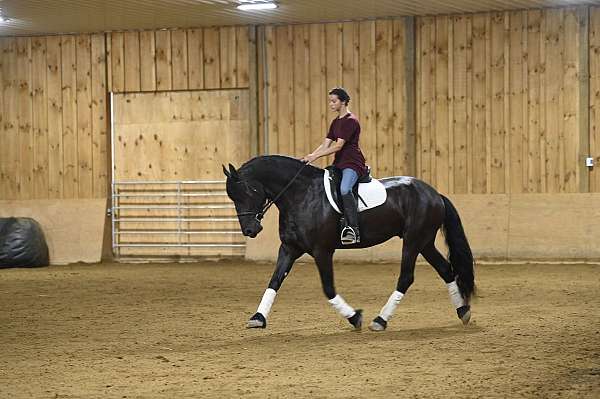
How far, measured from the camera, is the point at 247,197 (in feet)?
28.5

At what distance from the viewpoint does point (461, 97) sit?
54.8 feet

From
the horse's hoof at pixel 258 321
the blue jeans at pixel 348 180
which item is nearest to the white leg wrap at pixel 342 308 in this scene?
the horse's hoof at pixel 258 321

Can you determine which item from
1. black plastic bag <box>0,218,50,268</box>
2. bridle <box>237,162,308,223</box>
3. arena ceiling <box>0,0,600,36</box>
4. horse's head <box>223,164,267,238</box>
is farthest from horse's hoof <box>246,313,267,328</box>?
black plastic bag <box>0,218,50,268</box>

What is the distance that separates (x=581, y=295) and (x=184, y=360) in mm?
5937

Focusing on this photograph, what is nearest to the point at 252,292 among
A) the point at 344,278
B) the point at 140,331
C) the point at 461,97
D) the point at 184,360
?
the point at 344,278

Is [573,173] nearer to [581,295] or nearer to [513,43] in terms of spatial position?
[513,43]

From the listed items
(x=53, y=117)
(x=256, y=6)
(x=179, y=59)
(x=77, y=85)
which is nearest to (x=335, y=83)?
(x=256, y=6)

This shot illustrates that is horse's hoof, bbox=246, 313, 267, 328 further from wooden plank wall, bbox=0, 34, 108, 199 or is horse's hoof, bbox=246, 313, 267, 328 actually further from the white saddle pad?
wooden plank wall, bbox=0, 34, 108, 199

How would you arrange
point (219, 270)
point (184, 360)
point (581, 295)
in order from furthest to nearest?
1. point (219, 270)
2. point (581, 295)
3. point (184, 360)

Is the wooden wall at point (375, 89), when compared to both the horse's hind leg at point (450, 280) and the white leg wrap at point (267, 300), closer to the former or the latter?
the horse's hind leg at point (450, 280)

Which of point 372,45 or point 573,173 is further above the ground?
point 372,45

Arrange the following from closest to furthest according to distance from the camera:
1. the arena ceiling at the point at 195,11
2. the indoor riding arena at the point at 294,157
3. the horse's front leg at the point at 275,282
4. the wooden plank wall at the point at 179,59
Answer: the horse's front leg at the point at 275,282
the indoor riding arena at the point at 294,157
the arena ceiling at the point at 195,11
the wooden plank wall at the point at 179,59

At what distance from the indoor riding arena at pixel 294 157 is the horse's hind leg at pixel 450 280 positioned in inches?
0.6

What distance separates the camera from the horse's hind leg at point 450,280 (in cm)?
881
